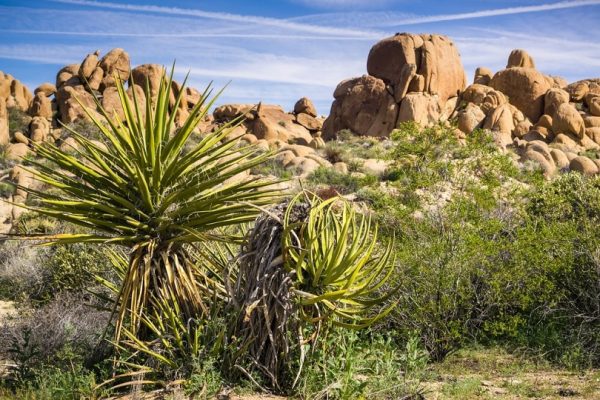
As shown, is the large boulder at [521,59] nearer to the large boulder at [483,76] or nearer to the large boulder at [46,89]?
the large boulder at [483,76]

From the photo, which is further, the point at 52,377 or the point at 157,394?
the point at 52,377

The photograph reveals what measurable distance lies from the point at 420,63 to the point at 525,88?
790 cm

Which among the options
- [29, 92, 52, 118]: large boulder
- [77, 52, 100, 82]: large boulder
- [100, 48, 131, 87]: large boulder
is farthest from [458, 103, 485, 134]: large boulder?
[29, 92, 52, 118]: large boulder

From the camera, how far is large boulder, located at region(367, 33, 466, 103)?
44.4 meters

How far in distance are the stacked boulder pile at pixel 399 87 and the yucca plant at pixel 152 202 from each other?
37.2 m

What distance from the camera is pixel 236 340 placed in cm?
511

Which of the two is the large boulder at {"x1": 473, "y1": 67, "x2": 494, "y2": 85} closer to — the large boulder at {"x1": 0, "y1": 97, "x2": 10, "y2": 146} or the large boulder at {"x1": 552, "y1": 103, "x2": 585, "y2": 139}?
the large boulder at {"x1": 552, "y1": 103, "x2": 585, "y2": 139}

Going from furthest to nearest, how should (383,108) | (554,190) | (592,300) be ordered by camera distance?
(383,108), (554,190), (592,300)

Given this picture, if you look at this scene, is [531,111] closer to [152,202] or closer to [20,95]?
[20,95]

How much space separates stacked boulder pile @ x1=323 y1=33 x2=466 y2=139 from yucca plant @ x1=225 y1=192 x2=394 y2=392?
123ft

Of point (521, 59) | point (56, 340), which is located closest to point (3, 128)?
point (56, 340)

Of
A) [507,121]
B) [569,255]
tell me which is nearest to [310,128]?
[507,121]

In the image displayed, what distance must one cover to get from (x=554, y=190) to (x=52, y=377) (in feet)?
33.1

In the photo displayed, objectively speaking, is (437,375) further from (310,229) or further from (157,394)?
(157,394)
